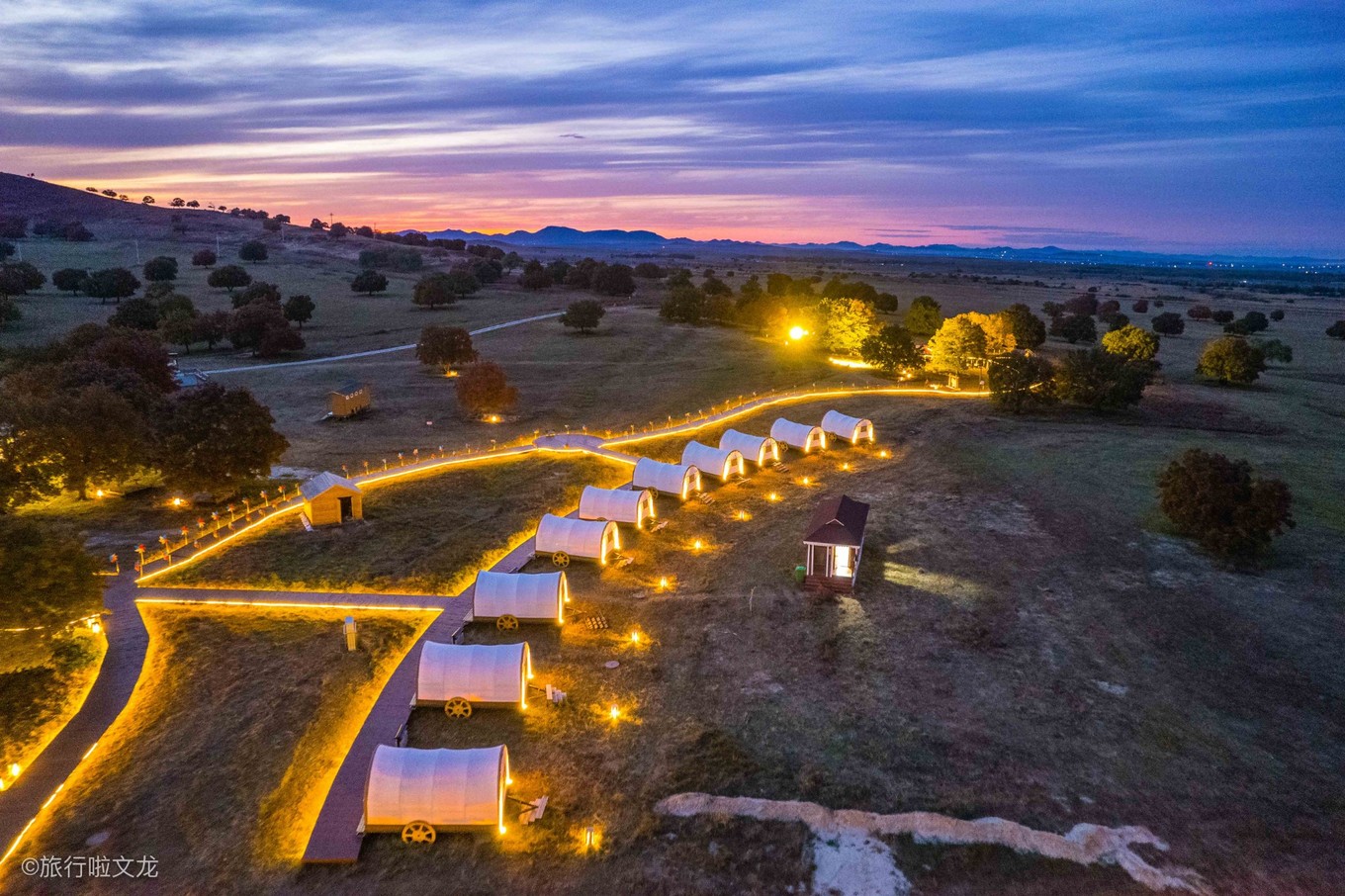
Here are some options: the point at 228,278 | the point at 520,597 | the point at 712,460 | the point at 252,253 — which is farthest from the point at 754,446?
the point at 252,253

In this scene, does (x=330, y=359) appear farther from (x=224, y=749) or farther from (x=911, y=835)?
(x=911, y=835)

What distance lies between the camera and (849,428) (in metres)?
55.5

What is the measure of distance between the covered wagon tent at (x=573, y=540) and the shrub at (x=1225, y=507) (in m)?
29.1

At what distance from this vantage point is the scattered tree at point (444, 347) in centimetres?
7888

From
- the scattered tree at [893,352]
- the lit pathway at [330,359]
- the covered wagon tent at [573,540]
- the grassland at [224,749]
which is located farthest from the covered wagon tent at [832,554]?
the lit pathway at [330,359]

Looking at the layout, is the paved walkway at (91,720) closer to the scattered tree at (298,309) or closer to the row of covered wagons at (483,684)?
the row of covered wagons at (483,684)

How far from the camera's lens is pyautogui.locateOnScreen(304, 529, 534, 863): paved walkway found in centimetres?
1888

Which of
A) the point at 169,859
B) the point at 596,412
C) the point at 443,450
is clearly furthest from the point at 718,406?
the point at 169,859

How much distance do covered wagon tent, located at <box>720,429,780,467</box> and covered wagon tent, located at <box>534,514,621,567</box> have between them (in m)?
16.4

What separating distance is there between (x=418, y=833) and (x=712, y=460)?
31.7 m

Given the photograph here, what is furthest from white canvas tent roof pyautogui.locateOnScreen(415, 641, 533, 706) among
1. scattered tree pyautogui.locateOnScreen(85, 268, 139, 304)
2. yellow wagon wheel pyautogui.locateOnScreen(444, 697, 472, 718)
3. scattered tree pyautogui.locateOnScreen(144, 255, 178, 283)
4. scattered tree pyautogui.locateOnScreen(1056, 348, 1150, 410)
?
scattered tree pyautogui.locateOnScreen(144, 255, 178, 283)

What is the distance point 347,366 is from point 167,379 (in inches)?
961

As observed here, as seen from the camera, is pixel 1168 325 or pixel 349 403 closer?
pixel 349 403

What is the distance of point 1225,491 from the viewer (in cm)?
3516
